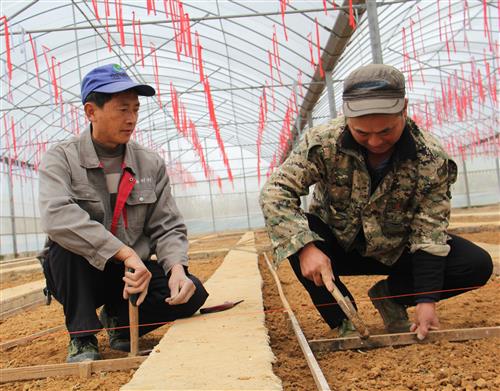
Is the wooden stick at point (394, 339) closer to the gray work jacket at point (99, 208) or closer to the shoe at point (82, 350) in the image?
the gray work jacket at point (99, 208)

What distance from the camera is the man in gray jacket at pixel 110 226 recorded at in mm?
2137

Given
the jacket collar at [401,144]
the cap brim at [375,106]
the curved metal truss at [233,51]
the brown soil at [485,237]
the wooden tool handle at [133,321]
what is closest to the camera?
the cap brim at [375,106]

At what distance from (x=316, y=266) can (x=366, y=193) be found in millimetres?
393

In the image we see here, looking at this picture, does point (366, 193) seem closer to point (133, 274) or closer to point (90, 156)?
point (133, 274)

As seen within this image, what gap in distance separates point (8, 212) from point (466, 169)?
1592 cm

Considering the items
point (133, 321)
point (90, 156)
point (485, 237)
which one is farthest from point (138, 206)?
point (485, 237)

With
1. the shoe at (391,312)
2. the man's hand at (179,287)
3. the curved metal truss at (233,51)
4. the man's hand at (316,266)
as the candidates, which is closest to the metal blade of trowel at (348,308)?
the man's hand at (316,266)

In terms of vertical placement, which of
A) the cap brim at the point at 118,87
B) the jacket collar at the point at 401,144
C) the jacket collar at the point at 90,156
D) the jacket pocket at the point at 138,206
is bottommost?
the jacket pocket at the point at 138,206

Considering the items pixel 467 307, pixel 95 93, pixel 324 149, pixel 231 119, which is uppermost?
pixel 231 119

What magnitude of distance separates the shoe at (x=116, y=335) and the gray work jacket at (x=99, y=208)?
1.19 feet

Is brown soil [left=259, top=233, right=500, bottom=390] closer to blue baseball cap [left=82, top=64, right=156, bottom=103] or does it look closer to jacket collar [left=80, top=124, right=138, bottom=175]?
jacket collar [left=80, top=124, right=138, bottom=175]

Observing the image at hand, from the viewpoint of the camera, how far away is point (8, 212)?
1582 cm

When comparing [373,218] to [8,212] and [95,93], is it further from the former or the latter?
[8,212]

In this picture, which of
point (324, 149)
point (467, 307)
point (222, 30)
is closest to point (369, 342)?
point (324, 149)
